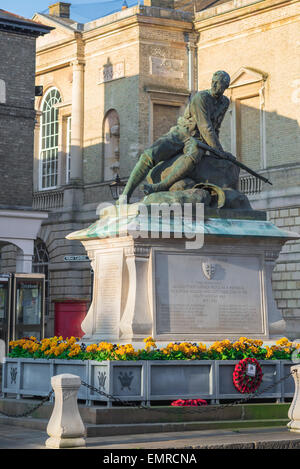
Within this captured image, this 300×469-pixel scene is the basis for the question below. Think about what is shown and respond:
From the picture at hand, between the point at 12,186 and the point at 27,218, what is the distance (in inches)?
69.6

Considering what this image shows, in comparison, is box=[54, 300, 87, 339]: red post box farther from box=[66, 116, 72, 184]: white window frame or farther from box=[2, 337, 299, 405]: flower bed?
box=[2, 337, 299, 405]: flower bed

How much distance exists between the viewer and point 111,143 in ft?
152

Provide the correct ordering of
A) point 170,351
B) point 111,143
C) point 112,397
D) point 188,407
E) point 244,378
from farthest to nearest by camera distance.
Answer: point 111,143 < point 244,378 < point 170,351 < point 188,407 < point 112,397

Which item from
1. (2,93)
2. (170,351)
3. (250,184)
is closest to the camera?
(170,351)

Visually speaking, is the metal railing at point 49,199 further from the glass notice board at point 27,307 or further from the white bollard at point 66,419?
the white bollard at point 66,419

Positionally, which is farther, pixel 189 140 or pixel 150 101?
pixel 150 101

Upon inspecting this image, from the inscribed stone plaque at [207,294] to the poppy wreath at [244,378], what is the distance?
1.17 m

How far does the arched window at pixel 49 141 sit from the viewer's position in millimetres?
50550

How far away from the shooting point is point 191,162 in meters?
16.7

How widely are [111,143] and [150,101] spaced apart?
10.5 ft

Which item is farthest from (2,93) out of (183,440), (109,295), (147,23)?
(183,440)

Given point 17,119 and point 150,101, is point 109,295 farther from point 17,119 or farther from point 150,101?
point 150,101

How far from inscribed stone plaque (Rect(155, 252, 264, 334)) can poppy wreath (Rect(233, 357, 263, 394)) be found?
117 centimetres
